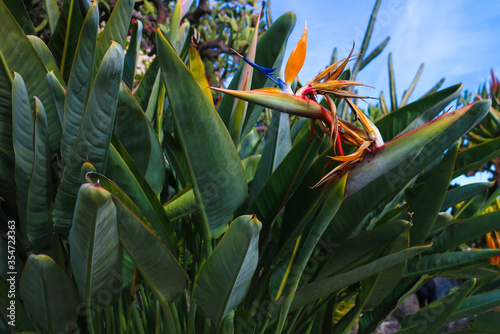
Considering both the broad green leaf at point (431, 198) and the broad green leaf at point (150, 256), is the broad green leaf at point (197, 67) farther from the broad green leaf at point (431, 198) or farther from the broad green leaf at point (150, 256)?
the broad green leaf at point (431, 198)

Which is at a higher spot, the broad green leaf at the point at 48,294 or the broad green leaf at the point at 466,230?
the broad green leaf at the point at 466,230

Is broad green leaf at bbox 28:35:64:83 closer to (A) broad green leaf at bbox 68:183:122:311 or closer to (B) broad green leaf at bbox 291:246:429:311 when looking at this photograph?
(A) broad green leaf at bbox 68:183:122:311

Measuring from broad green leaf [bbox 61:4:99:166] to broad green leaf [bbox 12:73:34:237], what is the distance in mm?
67

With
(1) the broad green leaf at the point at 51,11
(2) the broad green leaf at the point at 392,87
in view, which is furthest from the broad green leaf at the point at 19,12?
(2) the broad green leaf at the point at 392,87

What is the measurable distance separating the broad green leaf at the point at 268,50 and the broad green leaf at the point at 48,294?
38cm

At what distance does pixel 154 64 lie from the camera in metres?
0.90

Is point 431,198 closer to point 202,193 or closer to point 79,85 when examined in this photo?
point 202,193

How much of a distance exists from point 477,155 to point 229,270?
58 cm

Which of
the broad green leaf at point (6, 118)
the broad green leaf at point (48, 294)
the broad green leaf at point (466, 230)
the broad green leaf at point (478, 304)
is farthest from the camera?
the broad green leaf at point (478, 304)

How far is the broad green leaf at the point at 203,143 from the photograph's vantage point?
0.50m

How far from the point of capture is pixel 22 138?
624 mm

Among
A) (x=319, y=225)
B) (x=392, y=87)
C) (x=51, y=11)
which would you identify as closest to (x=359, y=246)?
(x=319, y=225)

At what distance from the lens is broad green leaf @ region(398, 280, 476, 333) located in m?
0.79

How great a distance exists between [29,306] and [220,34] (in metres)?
3.12
